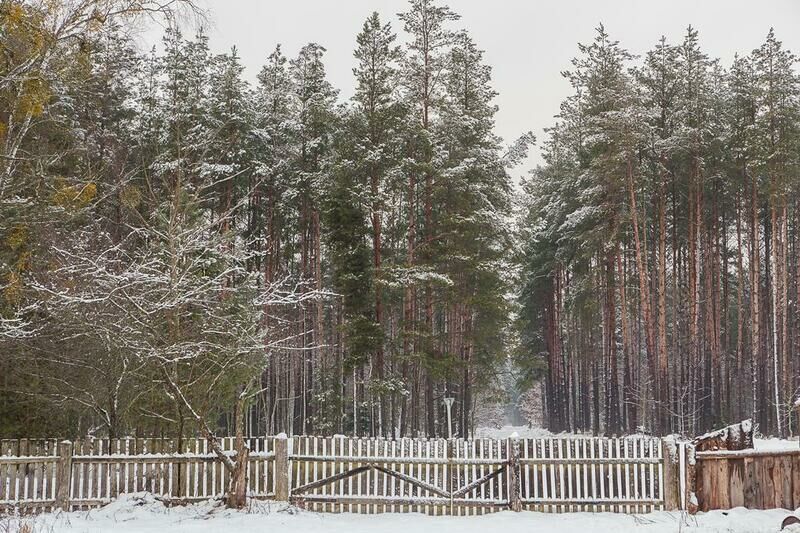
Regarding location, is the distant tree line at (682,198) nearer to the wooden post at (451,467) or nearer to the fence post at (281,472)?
the wooden post at (451,467)

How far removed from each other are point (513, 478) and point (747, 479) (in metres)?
3.80

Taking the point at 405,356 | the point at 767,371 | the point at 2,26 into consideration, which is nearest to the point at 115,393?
the point at 2,26

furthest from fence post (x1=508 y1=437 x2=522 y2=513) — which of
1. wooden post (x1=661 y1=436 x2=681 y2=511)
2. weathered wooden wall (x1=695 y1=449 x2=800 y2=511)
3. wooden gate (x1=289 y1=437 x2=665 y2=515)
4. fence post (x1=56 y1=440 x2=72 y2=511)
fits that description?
fence post (x1=56 y1=440 x2=72 y2=511)

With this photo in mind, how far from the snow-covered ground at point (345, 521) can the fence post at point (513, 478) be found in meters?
0.20

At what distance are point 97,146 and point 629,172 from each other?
65.4ft

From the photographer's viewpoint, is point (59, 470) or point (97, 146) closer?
point (59, 470)

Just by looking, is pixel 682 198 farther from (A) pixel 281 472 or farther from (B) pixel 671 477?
(A) pixel 281 472

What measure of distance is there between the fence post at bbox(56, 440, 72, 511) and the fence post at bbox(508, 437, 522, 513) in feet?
25.0

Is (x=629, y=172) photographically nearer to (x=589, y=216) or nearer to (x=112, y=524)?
(x=589, y=216)

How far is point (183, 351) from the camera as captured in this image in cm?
1184

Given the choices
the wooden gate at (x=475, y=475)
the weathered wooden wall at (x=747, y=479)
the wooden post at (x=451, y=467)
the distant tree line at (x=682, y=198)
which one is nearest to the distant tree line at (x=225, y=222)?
the wooden gate at (x=475, y=475)

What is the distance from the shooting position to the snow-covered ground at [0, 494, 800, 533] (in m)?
10.2

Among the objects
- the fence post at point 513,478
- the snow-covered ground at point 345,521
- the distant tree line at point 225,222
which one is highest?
the distant tree line at point 225,222

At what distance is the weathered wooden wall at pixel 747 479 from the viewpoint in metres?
11.1
